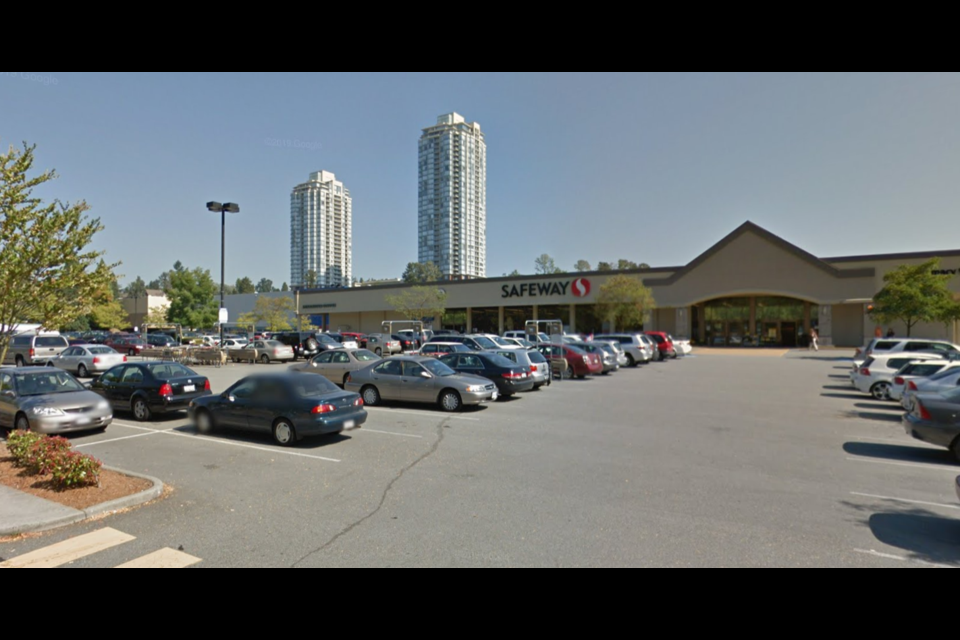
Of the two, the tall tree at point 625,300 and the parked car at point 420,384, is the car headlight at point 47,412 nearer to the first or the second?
the parked car at point 420,384

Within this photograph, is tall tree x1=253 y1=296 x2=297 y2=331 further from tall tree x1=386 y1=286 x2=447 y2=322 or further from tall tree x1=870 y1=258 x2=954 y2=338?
tall tree x1=870 y1=258 x2=954 y2=338

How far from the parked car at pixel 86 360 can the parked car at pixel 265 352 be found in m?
6.94

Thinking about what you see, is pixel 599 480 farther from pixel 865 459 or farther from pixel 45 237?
pixel 45 237

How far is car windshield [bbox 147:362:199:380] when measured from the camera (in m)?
12.7

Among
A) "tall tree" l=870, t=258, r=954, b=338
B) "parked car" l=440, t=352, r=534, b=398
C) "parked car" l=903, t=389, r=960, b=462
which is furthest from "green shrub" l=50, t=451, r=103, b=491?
"tall tree" l=870, t=258, r=954, b=338

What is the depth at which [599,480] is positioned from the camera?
24.3 feet

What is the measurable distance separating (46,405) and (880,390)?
21.0 metres

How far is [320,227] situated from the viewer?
75.4m

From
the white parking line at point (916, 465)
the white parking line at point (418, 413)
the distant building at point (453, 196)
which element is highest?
the distant building at point (453, 196)

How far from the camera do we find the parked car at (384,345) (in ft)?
110

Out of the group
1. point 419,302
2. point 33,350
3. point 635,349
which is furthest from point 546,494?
point 419,302

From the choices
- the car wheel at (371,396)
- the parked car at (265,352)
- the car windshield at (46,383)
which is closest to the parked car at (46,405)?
the car windshield at (46,383)

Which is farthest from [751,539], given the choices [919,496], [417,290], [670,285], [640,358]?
[417,290]

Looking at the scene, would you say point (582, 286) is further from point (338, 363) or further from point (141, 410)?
point (141, 410)
